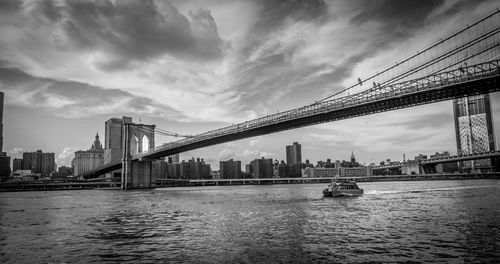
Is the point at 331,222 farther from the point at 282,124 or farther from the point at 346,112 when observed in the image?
the point at 282,124

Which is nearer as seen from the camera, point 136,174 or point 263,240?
point 263,240

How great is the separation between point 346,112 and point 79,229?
145ft

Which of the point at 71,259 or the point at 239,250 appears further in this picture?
the point at 239,250

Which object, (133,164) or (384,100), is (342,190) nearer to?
(384,100)

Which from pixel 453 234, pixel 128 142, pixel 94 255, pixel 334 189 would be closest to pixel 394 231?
pixel 453 234

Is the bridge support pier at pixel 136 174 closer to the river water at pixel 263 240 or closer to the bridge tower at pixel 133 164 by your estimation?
the bridge tower at pixel 133 164

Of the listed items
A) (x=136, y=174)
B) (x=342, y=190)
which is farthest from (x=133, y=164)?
(x=342, y=190)

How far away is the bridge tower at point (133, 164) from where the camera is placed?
108 meters

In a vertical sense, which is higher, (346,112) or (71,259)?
(346,112)

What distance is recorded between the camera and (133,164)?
11044 cm

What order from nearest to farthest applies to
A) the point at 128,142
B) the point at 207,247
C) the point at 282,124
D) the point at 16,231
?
1. the point at 207,247
2. the point at 16,231
3. the point at 282,124
4. the point at 128,142

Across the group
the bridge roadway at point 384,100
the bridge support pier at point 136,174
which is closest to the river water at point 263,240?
→ the bridge roadway at point 384,100

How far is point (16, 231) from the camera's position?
24.9 metres

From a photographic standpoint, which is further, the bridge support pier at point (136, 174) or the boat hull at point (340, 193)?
the bridge support pier at point (136, 174)
